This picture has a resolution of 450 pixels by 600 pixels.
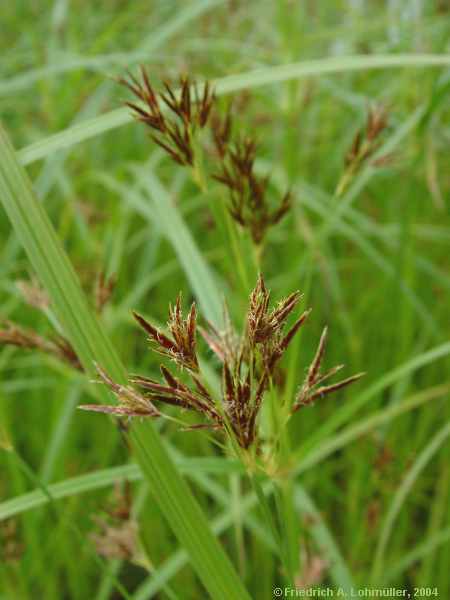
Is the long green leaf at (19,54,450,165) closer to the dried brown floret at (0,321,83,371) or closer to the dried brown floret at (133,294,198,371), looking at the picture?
the dried brown floret at (0,321,83,371)

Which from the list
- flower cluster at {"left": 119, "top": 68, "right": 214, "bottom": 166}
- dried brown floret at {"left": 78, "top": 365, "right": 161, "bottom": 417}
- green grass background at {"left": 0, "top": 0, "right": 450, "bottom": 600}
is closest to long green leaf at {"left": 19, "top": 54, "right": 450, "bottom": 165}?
green grass background at {"left": 0, "top": 0, "right": 450, "bottom": 600}

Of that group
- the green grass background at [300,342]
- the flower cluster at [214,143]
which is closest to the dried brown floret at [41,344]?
the green grass background at [300,342]

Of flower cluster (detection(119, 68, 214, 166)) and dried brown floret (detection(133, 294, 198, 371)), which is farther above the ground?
flower cluster (detection(119, 68, 214, 166))

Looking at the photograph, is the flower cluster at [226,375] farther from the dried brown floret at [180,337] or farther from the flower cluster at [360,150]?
the flower cluster at [360,150]

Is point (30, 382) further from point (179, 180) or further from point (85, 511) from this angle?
point (179, 180)

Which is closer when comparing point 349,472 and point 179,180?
point 349,472

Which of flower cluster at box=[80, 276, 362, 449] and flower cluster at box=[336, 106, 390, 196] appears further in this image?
Answer: flower cluster at box=[336, 106, 390, 196]

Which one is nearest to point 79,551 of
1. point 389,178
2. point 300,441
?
point 300,441
